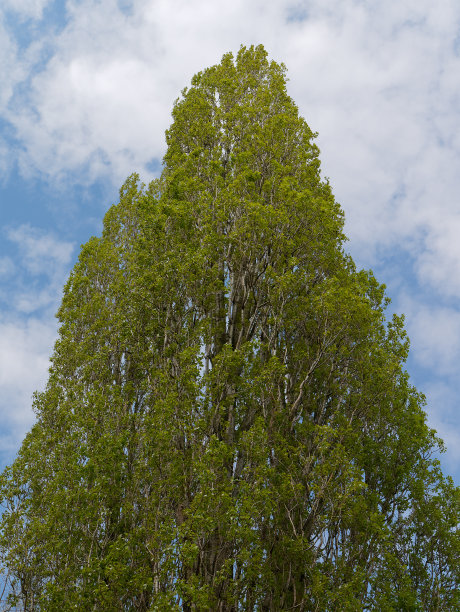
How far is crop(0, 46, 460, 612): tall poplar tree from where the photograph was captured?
10.6 meters

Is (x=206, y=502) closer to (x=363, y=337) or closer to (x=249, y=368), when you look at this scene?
(x=249, y=368)

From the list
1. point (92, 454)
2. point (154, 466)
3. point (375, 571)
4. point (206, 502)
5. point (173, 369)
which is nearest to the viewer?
point (206, 502)

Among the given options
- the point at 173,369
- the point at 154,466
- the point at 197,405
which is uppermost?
the point at 173,369

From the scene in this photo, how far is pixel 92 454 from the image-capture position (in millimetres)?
11570

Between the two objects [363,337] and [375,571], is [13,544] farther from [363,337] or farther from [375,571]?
[363,337]

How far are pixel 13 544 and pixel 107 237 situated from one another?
9.90m

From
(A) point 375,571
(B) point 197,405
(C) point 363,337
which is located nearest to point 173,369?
(B) point 197,405

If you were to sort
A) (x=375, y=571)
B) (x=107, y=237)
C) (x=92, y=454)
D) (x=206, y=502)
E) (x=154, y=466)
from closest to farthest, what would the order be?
(x=206, y=502) < (x=154, y=466) < (x=92, y=454) < (x=375, y=571) < (x=107, y=237)

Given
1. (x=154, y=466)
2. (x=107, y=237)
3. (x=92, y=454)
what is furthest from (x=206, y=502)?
(x=107, y=237)

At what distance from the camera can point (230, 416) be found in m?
12.5

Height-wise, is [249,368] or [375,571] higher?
[249,368]

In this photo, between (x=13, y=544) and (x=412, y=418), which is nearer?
(x=13, y=544)

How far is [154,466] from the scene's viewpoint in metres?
10.9

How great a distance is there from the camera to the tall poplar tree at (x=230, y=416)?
10.6m
